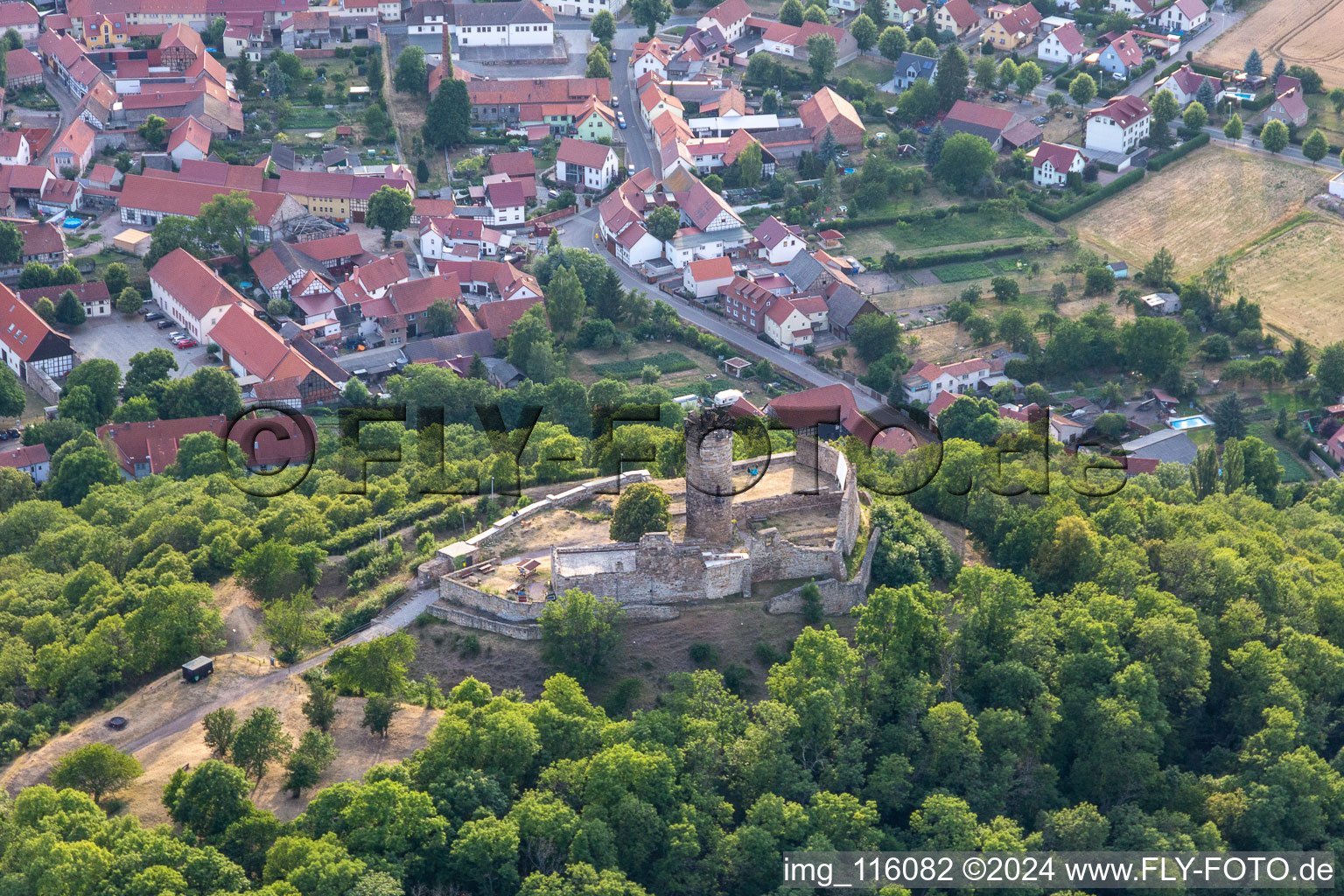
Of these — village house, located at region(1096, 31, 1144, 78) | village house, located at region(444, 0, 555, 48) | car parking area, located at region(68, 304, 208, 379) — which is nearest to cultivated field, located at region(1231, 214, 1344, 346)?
village house, located at region(1096, 31, 1144, 78)

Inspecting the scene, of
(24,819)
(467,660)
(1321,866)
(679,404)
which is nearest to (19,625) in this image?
(24,819)

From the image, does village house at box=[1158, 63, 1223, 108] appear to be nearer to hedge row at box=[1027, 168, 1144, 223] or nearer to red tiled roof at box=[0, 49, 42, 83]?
hedge row at box=[1027, 168, 1144, 223]

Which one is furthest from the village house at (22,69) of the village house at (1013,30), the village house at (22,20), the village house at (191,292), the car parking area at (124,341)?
the village house at (1013,30)

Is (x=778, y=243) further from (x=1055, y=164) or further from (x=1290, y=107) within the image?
(x=1290, y=107)

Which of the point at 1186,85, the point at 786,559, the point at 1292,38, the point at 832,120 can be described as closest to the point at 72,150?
the point at 832,120

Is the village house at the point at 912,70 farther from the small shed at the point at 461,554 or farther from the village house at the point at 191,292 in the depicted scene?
the small shed at the point at 461,554
